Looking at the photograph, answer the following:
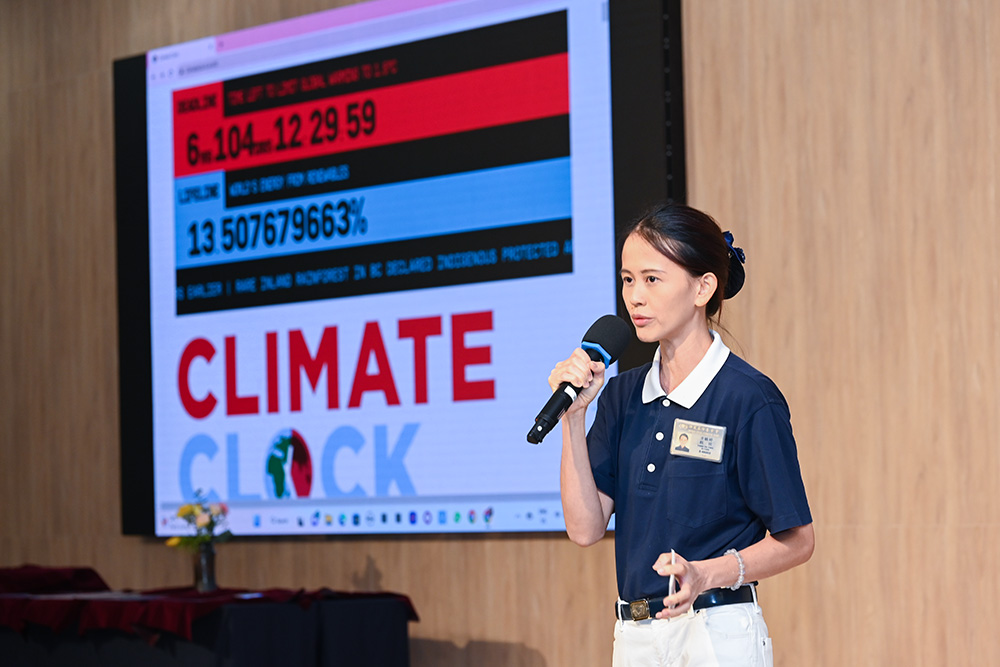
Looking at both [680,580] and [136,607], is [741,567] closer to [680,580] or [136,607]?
[680,580]

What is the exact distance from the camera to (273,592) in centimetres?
364

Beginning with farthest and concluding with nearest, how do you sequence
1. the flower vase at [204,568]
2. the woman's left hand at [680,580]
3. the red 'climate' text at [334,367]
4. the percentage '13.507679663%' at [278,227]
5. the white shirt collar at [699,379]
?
the percentage '13.507679663%' at [278,227]
the red 'climate' text at [334,367]
the flower vase at [204,568]
the white shirt collar at [699,379]
the woman's left hand at [680,580]

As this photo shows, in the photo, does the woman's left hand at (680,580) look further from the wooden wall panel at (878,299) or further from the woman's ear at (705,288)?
the wooden wall panel at (878,299)

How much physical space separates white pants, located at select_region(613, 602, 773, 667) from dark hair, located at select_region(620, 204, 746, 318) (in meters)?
0.49

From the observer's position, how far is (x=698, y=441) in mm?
1746

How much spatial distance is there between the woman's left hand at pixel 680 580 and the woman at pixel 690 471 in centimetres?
5

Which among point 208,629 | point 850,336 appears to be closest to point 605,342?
point 850,336

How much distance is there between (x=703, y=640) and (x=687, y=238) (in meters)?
0.58

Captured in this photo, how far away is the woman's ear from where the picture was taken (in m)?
1.81

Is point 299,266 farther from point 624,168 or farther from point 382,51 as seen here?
point 624,168

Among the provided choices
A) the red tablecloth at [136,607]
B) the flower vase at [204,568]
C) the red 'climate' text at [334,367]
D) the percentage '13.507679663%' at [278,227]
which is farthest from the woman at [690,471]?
the percentage '13.507679663%' at [278,227]

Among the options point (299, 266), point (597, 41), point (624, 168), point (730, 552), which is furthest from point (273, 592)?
point (730, 552)

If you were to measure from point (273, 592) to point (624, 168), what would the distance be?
5.57ft

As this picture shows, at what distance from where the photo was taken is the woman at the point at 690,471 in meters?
1.70
